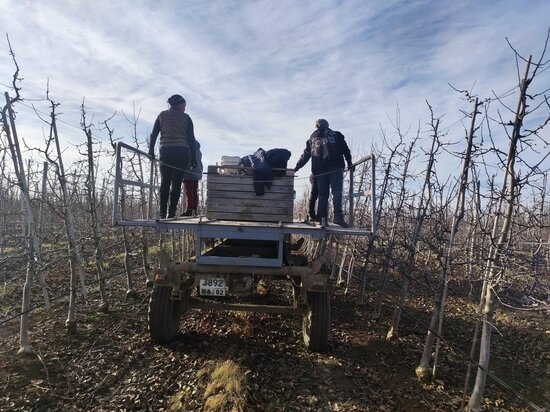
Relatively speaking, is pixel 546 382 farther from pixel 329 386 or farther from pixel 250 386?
pixel 250 386

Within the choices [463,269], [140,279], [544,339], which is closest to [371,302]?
[544,339]

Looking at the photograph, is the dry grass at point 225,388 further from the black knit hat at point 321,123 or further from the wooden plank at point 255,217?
the black knit hat at point 321,123

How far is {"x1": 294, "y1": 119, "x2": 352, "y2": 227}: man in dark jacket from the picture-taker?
6.29m

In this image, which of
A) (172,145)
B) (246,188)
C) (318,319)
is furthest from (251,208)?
(318,319)

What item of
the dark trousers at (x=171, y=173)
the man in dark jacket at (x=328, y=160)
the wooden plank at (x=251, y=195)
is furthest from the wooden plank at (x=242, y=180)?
the dark trousers at (x=171, y=173)

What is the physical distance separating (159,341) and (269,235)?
237cm

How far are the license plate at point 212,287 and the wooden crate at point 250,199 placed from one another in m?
1.15

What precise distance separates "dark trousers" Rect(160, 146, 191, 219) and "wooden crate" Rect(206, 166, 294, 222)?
2.41ft

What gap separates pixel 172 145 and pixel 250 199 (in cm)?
159

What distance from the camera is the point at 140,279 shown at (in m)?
11.1

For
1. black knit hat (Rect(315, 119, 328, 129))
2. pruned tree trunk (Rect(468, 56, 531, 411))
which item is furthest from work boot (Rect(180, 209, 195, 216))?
pruned tree trunk (Rect(468, 56, 531, 411))

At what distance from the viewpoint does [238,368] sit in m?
4.43

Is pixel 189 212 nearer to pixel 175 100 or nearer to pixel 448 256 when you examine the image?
pixel 175 100

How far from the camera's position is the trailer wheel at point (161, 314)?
5176 millimetres
